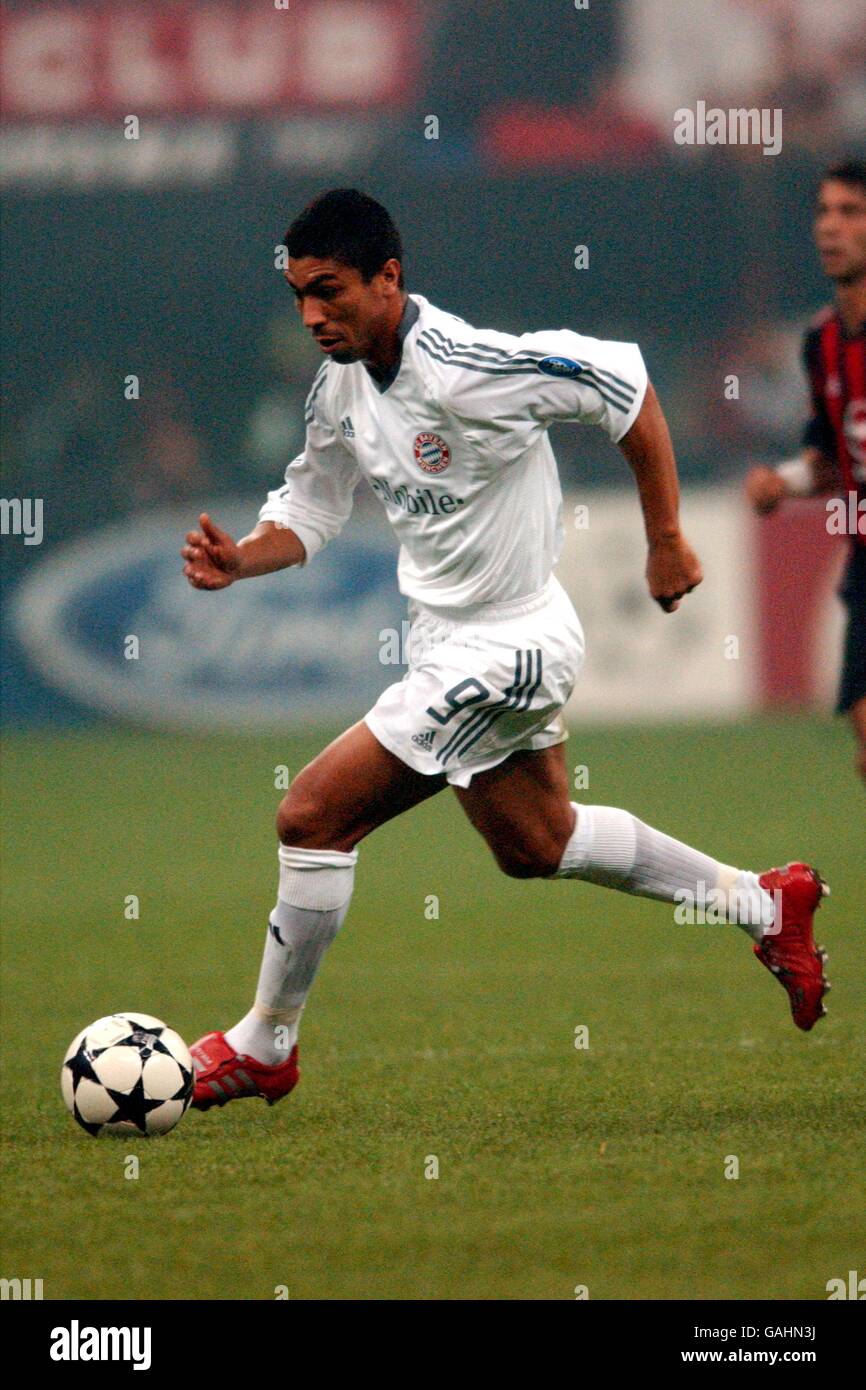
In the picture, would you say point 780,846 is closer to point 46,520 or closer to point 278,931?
point 278,931

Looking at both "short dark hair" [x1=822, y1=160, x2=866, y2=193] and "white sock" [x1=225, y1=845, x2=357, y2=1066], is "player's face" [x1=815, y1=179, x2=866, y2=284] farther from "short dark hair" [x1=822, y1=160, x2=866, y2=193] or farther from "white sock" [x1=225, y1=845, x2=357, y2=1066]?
"white sock" [x1=225, y1=845, x2=357, y2=1066]

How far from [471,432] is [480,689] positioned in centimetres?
56

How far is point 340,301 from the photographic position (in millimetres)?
4504

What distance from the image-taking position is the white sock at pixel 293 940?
4.71 metres

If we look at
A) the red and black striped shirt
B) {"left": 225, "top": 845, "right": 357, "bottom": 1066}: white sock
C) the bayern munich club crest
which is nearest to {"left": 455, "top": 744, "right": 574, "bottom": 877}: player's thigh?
{"left": 225, "top": 845, "right": 357, "bottom": 1066}: white sock

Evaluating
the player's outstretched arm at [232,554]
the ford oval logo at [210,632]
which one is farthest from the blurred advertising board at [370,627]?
the player's outstretched arm at [232,554]

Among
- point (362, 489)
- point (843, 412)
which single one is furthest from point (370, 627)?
point (843, 412)

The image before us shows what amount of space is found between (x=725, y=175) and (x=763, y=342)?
1.50m

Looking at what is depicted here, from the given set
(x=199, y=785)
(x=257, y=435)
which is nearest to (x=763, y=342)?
(x=257, y=435)

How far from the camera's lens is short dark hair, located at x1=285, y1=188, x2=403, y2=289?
14.7ft

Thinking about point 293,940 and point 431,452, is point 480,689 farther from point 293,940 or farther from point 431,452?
point 293,940

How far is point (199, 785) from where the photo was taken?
12141 mm

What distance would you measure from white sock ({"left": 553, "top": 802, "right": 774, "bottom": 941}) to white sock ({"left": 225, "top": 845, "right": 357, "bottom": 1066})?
55cm

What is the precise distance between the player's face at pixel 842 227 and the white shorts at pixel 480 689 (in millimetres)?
1580
